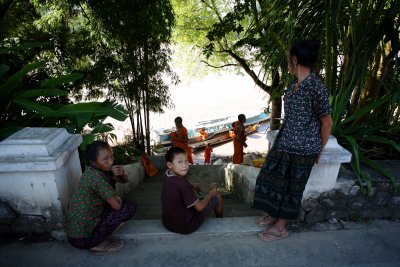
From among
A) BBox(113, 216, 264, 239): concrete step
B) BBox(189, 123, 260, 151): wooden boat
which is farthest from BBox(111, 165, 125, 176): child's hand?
BBox(189, 123, 260, 151): wooden boat

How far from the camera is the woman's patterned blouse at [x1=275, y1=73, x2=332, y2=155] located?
2146 mm

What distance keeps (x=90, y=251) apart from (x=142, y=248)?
42 cm

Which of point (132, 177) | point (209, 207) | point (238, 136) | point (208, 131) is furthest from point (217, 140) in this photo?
point (209, 207)

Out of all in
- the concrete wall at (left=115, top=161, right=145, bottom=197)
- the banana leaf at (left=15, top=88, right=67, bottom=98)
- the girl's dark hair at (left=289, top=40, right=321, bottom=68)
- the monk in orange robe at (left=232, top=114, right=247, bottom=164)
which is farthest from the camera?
the monk in orange robe at (left=232, top=114, right=247, bottom=164)

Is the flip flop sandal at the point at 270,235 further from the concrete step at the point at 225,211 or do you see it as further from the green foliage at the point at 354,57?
the green foliage at the point at 354,57

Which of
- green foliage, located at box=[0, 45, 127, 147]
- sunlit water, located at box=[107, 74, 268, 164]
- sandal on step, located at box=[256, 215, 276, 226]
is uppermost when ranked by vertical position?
sunlit water, located at box=[107, 74, 268, 164]

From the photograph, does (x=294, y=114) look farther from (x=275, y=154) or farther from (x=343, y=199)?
(x=343, y=199)

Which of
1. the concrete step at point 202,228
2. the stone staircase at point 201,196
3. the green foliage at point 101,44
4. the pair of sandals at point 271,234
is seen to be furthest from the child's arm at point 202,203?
the green foliage at point 101,44

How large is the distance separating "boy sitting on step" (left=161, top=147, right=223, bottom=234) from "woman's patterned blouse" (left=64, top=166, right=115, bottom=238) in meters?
0.48

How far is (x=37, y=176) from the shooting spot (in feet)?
7.80

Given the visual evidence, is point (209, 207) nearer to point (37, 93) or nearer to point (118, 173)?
point (118, 173)

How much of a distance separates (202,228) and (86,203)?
1053mm

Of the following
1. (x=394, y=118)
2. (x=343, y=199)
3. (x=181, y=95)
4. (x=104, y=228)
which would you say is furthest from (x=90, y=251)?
(x=181, y=95)

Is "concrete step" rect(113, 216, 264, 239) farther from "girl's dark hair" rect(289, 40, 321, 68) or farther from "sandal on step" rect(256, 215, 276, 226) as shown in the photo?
"girl's dark hair" rect(289, 40, 321, 68)
